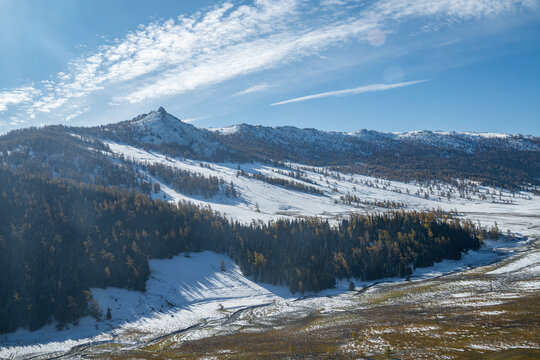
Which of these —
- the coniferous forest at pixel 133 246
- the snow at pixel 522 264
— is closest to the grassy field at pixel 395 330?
the snow at pixel 522 264

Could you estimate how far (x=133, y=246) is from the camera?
461 feet

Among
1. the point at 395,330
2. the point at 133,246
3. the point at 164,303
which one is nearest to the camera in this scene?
the point at 395,330

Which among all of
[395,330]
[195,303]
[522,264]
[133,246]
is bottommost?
[522,264]

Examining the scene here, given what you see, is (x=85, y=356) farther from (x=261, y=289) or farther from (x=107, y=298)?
(x=261, y=289)

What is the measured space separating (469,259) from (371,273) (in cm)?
5490

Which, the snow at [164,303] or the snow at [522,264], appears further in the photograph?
the snow at [522,264]

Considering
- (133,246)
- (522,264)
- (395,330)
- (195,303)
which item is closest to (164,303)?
(195,303)

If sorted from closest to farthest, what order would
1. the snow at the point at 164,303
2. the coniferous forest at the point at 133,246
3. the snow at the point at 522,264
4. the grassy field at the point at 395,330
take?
the grassy field at the point at 395,330
the snow at the point at 164,303
the coniferous forest at the point at 133,246
the snow at the point at 522,264

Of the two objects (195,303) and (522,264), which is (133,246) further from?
(522,264)

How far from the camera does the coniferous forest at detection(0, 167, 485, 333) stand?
334 ft

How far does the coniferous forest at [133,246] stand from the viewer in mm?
101938

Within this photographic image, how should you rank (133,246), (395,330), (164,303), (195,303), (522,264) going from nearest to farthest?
(395,330)
(164,303)
(195,303)
(522,264)
(133,246)

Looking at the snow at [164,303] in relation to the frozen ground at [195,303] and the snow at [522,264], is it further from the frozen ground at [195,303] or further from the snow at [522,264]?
the snow at [522,264]

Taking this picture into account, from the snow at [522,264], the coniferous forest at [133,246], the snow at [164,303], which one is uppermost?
the coniferous forest at [133,246]
